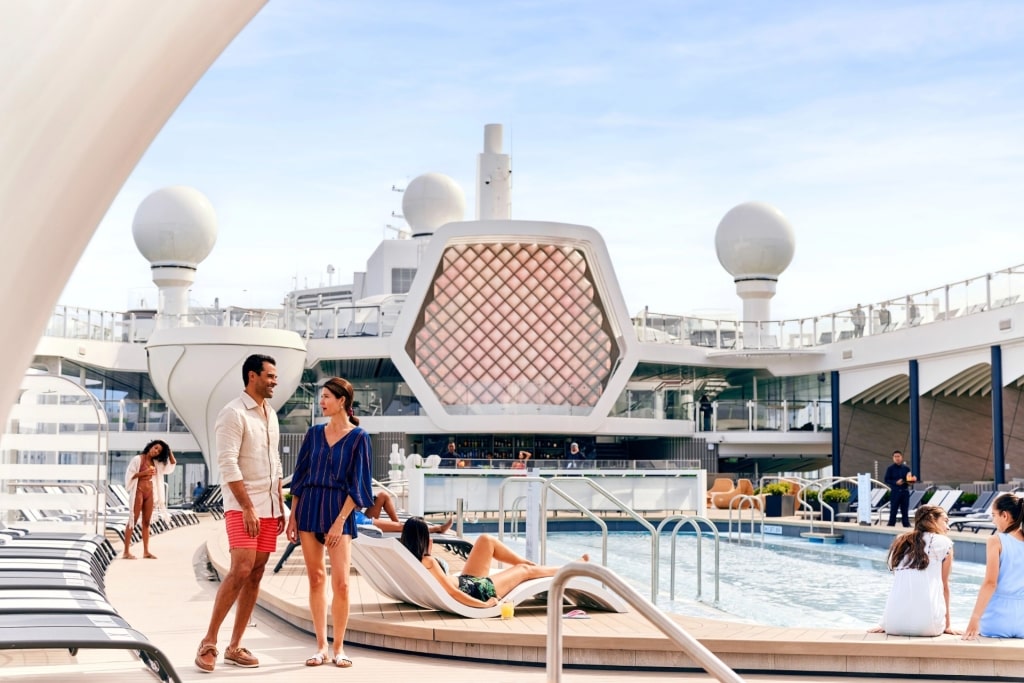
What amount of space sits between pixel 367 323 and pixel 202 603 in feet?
→ 76.9

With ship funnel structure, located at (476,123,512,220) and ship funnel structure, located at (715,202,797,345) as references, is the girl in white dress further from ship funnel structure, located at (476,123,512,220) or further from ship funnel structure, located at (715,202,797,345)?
ship funnel structure, located at (476,123,512,220)

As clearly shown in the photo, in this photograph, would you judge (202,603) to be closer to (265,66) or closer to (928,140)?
(265,66)

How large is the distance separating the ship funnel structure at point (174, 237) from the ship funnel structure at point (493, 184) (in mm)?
8350

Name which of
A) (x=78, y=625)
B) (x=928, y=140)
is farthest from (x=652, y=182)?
(x=78, y=625)

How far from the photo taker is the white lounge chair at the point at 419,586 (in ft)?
20.4

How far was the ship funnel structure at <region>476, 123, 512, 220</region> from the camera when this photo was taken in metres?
36.5

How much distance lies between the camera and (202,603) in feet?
26.3

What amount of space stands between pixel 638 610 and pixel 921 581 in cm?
352

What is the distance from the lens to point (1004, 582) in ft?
19.9

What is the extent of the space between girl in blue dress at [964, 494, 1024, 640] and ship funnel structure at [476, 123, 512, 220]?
101 feet

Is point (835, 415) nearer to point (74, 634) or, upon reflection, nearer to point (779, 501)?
point (779, 501)

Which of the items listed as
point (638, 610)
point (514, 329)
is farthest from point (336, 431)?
point (514, 329)

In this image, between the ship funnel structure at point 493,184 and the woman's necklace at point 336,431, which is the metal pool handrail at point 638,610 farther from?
the ship funnel structure at point 493,184

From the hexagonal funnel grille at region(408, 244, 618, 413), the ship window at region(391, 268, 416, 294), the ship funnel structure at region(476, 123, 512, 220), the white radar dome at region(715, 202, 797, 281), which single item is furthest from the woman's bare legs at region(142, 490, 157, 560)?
the ship window at region(391, 268, 416, 294)
